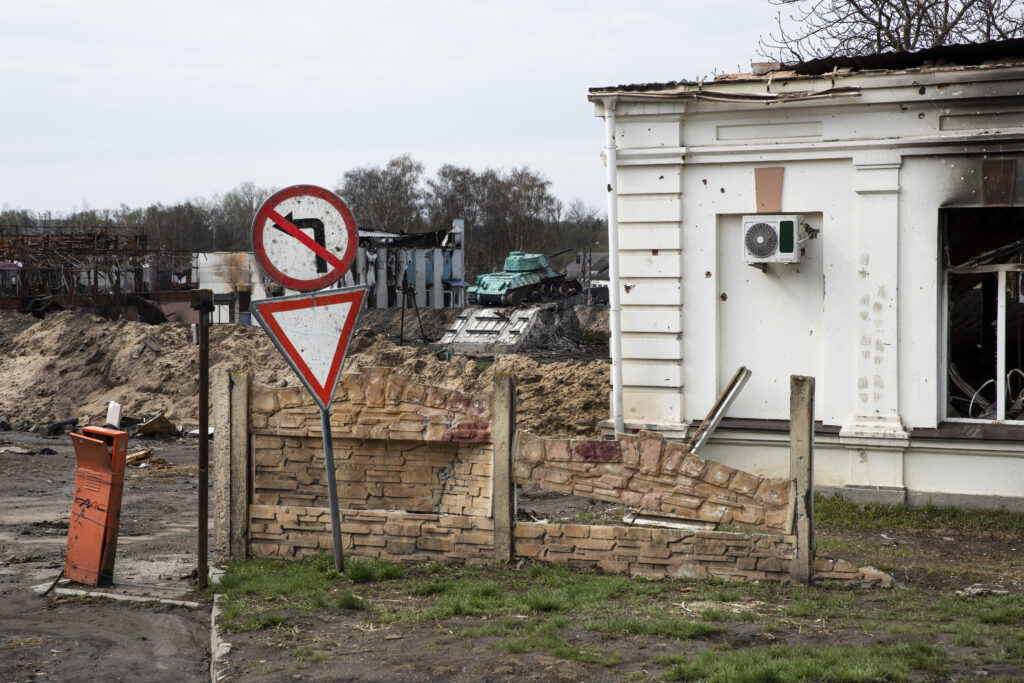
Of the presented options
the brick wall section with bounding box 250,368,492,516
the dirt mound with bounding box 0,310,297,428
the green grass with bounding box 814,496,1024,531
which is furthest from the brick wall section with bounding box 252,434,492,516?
the dirt mound with bounding box 0,310,297,428

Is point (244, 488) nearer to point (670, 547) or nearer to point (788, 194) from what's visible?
point (670, 547)

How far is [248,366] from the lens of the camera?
972 inches

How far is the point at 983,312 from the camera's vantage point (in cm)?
1160

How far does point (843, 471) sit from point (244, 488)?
→ 20.3ft

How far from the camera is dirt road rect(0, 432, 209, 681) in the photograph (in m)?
5.29

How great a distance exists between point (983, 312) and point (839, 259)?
267 cm

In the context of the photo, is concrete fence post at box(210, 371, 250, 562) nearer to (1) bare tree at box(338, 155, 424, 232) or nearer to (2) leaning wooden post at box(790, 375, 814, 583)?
(2) leaning wooden post at box(790, 375, 814, 583)

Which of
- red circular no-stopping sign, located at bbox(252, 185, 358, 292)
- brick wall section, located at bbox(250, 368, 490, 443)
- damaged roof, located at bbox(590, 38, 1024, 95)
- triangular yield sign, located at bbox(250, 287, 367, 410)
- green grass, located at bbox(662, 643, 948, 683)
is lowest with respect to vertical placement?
green grass, located at bbox(662, 643, 948, 683)

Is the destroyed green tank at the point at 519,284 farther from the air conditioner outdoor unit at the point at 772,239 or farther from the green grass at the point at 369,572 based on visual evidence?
the green grass at the point at 369,572

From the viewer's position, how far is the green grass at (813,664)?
4336mm

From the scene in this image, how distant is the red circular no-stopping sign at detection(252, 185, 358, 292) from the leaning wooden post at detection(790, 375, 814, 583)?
2962 millimetres

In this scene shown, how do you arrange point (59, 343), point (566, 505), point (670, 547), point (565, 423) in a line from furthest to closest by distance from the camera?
point (59, 343), point (565, 423), point (566, 505), point (670, 547)

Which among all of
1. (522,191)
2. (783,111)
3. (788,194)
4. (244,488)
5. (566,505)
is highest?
(522,191)

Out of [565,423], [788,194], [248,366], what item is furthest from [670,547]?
[248,366]
